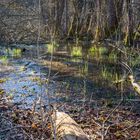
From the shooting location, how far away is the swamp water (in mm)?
8695

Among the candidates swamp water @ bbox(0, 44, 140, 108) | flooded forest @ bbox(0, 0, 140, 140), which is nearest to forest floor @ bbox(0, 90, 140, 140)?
flooded forest @ bbox(0, 0, 140, 140)

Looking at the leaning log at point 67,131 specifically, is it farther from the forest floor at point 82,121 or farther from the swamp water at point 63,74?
the swamp water at point 63,74

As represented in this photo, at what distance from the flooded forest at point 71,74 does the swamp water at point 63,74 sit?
0.06 feet

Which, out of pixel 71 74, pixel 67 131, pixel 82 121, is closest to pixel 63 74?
pixel 71 74

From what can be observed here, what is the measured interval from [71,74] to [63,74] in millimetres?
193

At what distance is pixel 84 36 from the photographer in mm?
16938

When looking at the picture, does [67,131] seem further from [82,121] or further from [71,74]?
[71,74]

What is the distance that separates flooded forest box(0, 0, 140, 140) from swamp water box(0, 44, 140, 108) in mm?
19

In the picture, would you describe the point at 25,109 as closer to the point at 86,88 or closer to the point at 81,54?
the point at 86,88

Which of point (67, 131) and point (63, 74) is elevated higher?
point (67, 131)

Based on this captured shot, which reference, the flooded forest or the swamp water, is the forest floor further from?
the swamp water

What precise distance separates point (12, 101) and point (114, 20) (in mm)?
8639

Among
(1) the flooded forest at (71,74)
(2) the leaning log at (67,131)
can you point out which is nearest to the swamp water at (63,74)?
(1) the flooded forest at (71,74)

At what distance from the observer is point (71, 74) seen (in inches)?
422
